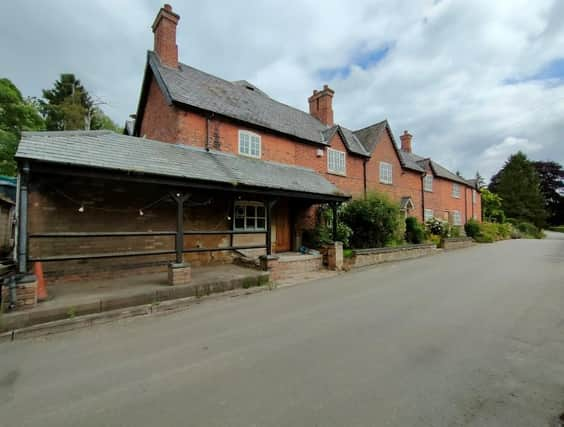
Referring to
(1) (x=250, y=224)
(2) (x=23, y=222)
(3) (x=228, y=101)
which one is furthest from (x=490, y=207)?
(2) (x=23, y=222)

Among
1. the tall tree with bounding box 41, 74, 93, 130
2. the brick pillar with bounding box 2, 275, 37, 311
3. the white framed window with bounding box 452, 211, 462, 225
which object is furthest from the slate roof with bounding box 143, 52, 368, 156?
the tall tree with bounding box 41, 74, 93, 130

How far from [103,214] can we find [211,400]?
23.0ft

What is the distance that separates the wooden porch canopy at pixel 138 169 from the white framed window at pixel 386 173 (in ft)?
30.5

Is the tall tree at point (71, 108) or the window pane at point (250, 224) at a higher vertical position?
the tall tree at point (71, 108)

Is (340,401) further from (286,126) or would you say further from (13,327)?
(286,126)

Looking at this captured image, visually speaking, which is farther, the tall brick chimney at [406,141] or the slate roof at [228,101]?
the tall brick chimney at [406,141]

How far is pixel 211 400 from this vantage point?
107 inches

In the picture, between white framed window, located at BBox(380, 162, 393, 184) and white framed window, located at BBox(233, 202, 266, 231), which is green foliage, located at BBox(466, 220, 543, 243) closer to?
white framed window, located at BBox(380, 162, 393, 184)

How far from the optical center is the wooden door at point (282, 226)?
482 inches

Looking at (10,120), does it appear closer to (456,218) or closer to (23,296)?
(23,296)

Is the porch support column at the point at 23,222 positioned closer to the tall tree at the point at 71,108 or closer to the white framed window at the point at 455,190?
the tall tree at the point at 71,108

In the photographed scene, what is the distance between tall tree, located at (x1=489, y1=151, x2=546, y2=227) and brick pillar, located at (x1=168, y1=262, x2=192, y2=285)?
1980 inches

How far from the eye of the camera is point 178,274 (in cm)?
632

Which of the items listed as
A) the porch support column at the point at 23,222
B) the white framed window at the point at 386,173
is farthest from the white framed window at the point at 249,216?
the white framed window at the point at 386,173
